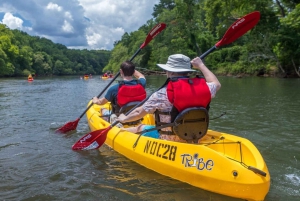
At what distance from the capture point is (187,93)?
11.3ft

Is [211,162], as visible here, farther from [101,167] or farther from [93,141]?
[93,141]

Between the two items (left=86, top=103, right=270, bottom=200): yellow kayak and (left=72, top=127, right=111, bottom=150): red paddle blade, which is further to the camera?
(left=72, top=127, right=111, bottom=150): red paddle blade

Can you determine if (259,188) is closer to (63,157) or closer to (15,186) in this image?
(15,186)

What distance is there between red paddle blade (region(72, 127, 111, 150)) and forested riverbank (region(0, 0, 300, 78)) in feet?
12.6

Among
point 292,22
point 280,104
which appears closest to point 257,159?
point 280,104

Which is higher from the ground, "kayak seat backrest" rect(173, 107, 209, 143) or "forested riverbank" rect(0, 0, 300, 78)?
"forested riverbank" rect(0, 0, 300, 78)

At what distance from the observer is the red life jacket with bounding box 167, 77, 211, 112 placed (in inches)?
135

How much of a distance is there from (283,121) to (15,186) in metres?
5.75

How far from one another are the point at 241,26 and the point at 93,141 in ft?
9.37

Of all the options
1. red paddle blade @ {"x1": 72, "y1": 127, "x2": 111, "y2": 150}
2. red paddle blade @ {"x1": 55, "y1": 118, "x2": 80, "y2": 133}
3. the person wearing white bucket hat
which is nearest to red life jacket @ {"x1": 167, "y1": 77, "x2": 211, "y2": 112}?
the person wearing white bucket hat

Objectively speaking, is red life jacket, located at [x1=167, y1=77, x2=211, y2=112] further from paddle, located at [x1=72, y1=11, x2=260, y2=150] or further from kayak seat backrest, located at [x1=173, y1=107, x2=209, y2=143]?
paddle, located at [x1=72, y1=11, x2=260, y2=150]

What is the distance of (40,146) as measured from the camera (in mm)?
5609

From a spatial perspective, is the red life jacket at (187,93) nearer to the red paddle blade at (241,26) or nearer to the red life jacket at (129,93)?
the red paddle blade at (241,26)

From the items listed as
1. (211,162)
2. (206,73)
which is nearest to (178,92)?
(206,73)
